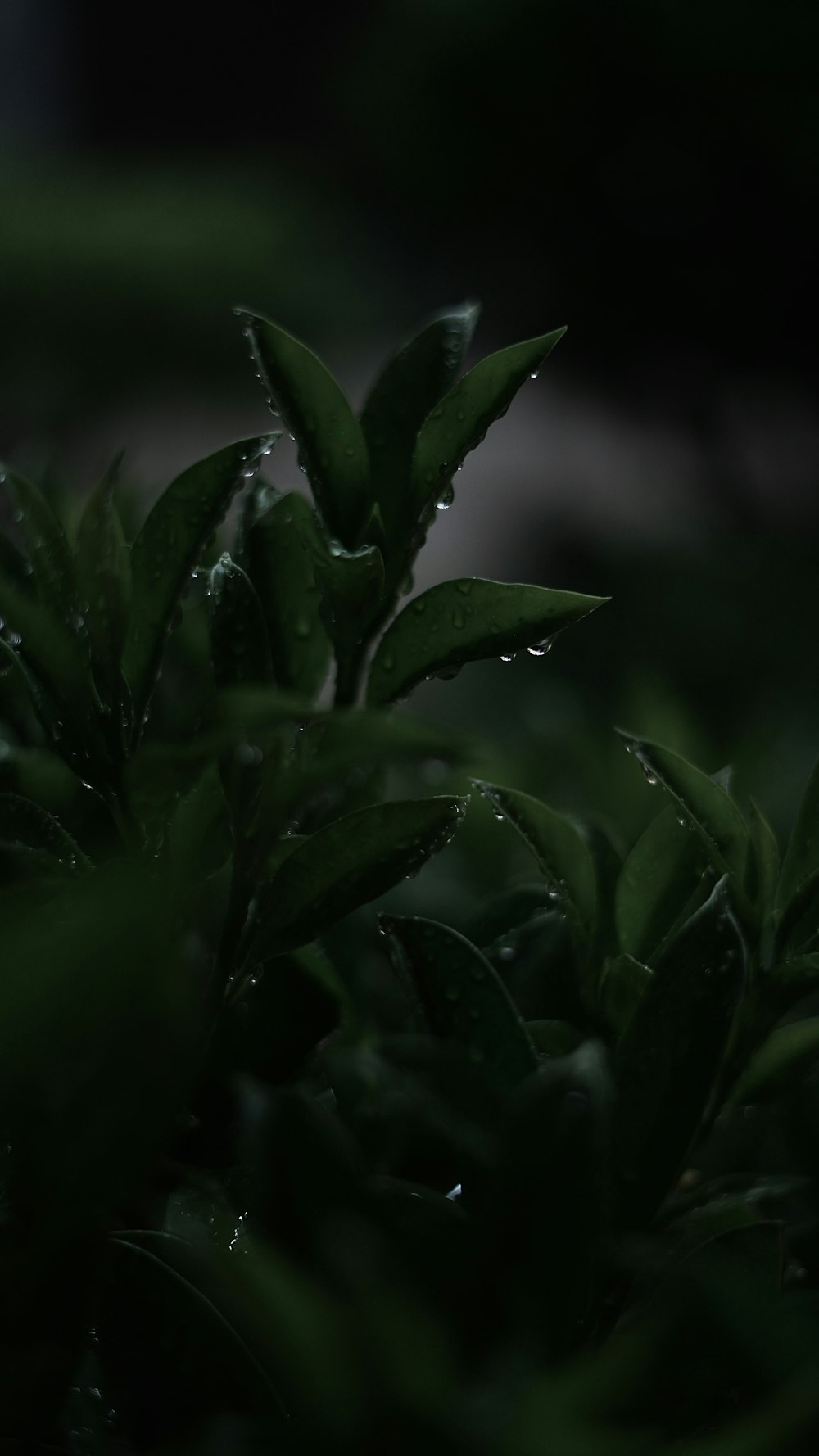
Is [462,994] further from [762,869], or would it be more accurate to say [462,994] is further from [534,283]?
[534,283]

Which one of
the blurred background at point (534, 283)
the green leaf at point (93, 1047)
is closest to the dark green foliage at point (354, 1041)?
the green leaf at point (93, 1047)

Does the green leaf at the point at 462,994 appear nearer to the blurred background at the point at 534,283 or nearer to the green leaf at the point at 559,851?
the green leaf at the point at 559,851

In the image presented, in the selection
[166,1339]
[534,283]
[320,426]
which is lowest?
[166,1339]

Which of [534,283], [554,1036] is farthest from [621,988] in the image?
[534,283]

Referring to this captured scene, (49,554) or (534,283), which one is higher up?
(534,283)

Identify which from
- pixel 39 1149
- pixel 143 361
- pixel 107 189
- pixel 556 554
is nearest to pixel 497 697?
pixel 39 1149

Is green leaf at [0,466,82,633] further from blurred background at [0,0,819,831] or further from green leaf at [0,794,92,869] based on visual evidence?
blurred background at [0,0,819,831]

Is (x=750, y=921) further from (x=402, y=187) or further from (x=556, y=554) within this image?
(x=402, y=187)
